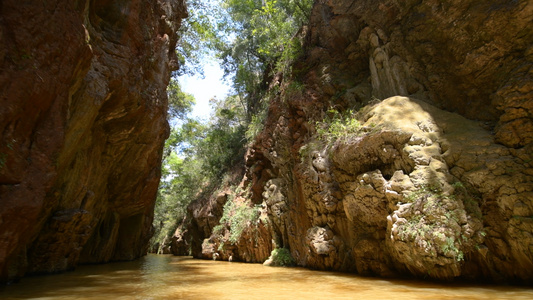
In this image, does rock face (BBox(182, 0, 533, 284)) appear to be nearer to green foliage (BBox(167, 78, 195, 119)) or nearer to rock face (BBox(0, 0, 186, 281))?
rock face (BBox(0, 0, 186, 281))

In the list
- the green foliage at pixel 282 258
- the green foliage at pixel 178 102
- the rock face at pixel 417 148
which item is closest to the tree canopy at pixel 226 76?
the green foliage at pixel 178 102

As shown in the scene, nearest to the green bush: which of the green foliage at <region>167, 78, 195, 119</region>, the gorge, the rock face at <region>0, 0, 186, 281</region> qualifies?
the gorge

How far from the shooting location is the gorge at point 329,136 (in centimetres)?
571

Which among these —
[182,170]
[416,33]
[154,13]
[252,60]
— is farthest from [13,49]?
[182,170]

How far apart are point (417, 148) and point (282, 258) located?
7.51 meters

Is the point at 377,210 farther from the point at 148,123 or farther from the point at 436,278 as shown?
the point at 148,123

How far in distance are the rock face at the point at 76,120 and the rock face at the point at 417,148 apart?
263 inches

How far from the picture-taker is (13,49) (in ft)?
16.4

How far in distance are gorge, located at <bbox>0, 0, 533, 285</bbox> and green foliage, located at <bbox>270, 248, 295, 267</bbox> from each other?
5.2 inches

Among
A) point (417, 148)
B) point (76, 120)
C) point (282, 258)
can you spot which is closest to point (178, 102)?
point (282, 258)

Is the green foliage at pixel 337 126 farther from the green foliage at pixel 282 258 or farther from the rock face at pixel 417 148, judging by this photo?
the green foliage at pixel 282 258

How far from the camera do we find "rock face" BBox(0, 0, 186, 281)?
5062 mm

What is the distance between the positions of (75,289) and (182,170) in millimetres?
21974

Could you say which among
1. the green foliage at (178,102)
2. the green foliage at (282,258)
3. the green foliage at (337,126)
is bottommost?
the green foliage at (282,258)
